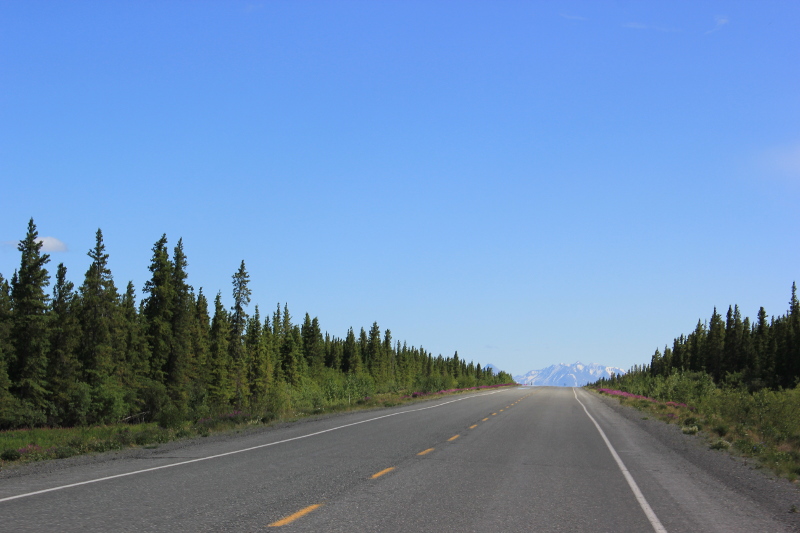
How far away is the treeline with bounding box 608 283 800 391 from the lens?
92.0m

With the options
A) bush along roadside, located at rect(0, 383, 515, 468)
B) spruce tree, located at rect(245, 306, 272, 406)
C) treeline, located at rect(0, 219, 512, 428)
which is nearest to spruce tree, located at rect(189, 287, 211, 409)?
treeline, located at rect(0, 219, 512, 428)

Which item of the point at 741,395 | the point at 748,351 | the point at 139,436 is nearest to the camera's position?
the point at 139,436

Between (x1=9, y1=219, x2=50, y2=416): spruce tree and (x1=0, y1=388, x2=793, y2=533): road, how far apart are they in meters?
45.6

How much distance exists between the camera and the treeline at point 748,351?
302ft

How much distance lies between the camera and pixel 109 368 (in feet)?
205

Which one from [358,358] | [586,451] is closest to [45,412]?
[586,451]

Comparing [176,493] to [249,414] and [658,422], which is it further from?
[658,422]

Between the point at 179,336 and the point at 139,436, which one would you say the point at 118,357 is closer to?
the point at 179,336

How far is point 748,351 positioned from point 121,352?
97.0 meters

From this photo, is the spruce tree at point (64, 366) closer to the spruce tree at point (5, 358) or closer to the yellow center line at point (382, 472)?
the spruce tree at point (5, 358)

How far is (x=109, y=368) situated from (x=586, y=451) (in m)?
56.1

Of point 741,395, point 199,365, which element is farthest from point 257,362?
point 741,395

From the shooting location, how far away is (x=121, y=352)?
64.2 metres

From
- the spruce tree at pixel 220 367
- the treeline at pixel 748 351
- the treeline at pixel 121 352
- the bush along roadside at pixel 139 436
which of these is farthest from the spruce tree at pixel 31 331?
the treeline at pixel 748 351
